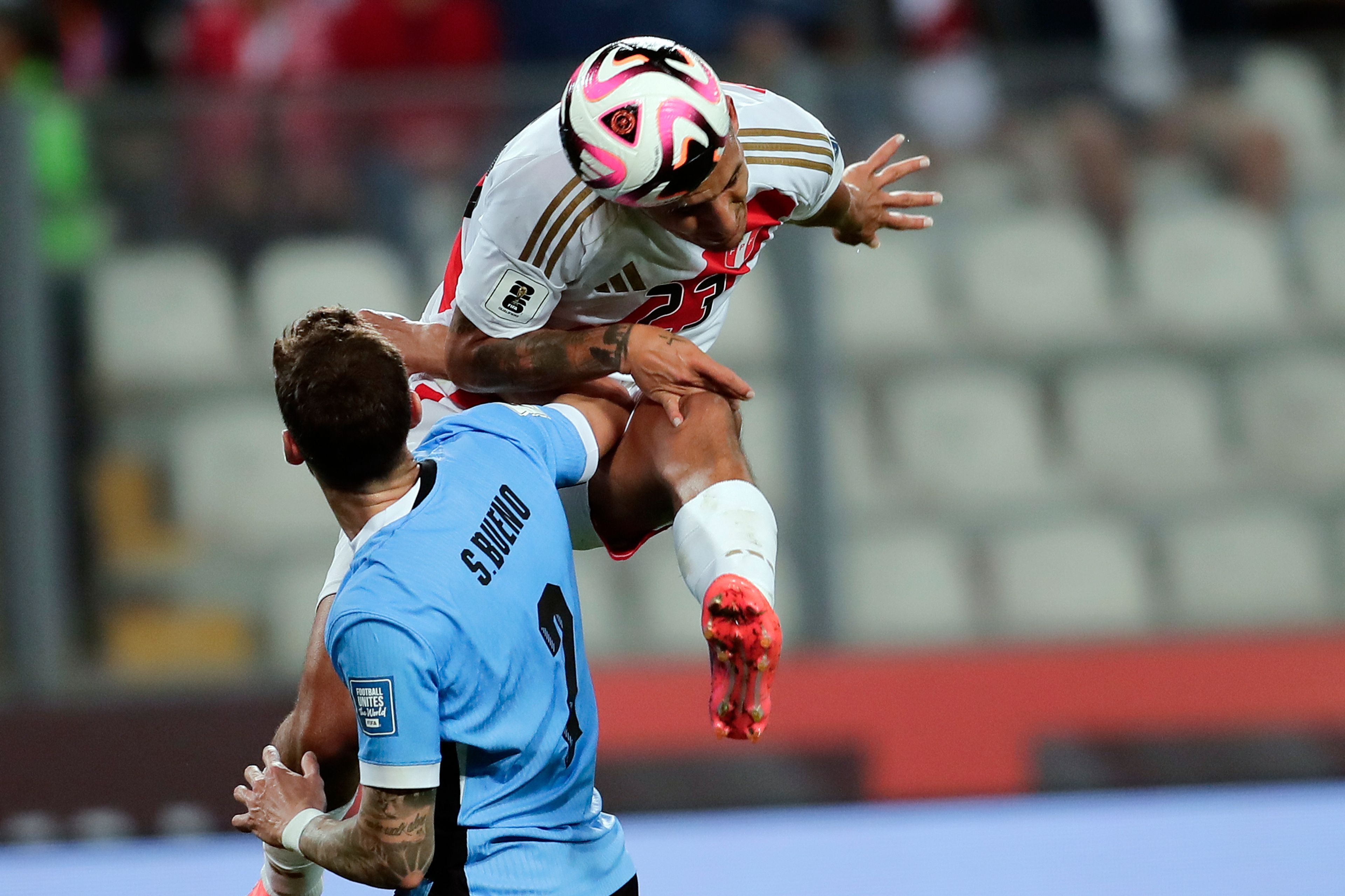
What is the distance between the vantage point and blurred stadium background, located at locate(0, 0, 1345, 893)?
6633 millimetres

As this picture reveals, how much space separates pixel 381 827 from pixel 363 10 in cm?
576

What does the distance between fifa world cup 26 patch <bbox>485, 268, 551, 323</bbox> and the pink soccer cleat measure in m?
0.79

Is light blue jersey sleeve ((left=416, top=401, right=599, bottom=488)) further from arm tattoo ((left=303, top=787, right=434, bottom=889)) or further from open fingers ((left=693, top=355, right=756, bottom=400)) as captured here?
arm tattoo ((left=303, top=787, right=434, bottom=889))

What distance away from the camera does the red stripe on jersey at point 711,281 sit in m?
3.59

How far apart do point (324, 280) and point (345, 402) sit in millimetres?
4075

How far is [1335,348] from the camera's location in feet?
23.4

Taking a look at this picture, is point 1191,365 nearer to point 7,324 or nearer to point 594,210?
point 594,210

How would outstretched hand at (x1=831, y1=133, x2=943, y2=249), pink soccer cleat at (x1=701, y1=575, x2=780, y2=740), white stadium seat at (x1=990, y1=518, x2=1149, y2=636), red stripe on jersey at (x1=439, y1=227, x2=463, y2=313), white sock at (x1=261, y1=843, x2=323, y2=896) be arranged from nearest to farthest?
pink soccer cleat at (x1=701, y1=575, x2=780, y2=740)
white sock at (x1=261, y1=843, x2=323, y2=896)
red stripe on jersey at (x1=439, y1=227, x2=463, y2=313)
outstretched hand at (x1=831, y1=133, x2=943, y2=249)
white stadium seat at (x1=990, y1=518, x2=1149, y2=636)

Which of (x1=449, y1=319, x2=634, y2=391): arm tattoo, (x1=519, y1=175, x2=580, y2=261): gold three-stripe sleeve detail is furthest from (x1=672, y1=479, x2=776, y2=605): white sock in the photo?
(x1=519, y1=175, x2=580, y2=261): gold three-stripe sleeve detail

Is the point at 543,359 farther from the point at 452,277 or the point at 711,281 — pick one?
the point at 452,277

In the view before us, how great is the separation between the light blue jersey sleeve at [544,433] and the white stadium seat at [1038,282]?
13.3 ft

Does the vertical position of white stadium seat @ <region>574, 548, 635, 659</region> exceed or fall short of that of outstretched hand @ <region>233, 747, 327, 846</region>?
it exceeds it

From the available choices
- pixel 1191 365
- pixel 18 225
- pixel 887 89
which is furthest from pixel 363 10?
pixel 1191 365

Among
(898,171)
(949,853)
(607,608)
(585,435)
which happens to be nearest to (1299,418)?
(949,853)
